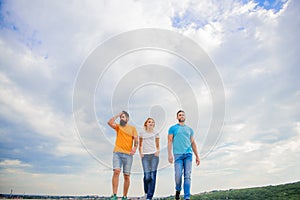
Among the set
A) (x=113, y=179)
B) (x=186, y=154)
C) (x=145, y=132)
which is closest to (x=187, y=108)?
(x=145, y=132)

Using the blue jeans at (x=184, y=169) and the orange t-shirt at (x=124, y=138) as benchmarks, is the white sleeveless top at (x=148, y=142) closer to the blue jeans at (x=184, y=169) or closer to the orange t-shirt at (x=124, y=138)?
the orange t-shirt at (x=124, y=138)

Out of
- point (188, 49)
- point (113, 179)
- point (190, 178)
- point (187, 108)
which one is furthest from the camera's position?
point (188, 49)

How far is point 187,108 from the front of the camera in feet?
33.0

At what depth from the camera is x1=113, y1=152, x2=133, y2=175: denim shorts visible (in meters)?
7.41

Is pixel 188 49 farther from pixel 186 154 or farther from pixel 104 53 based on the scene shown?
pixel 186 154

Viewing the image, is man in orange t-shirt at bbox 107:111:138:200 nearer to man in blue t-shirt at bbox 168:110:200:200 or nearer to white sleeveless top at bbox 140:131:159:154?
white sleeveless top at bbox 140:131:159:154

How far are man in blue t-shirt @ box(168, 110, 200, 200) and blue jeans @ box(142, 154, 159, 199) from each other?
695 mm

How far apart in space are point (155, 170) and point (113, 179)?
1.33 m

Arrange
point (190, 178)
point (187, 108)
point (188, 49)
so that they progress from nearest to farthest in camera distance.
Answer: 1. point (190, 178)
2. point (187, 108)
3. point (188, 49)

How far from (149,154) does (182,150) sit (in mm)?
1227

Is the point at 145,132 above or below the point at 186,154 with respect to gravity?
above

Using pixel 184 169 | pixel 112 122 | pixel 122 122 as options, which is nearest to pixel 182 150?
pixel 184 169

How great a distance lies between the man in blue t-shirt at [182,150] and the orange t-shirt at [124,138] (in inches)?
49.4

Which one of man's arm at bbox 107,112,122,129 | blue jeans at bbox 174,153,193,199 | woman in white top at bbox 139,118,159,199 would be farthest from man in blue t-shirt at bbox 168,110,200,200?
man's arm at bbox 107,112,122,129
